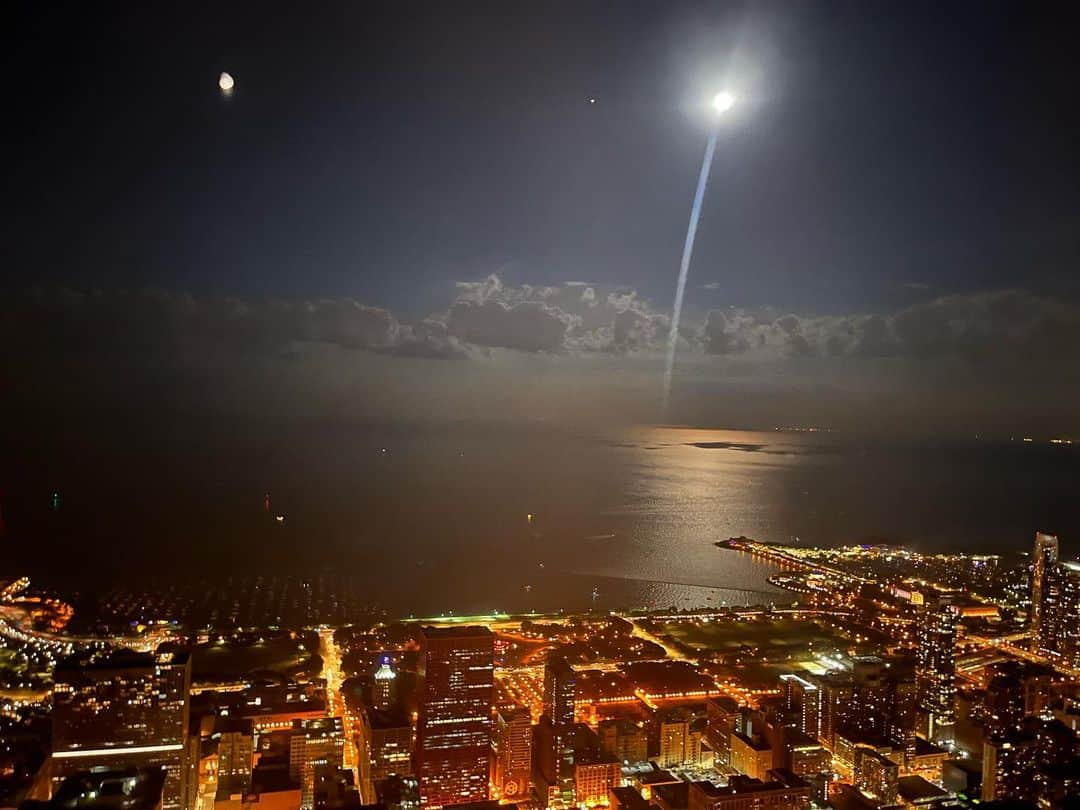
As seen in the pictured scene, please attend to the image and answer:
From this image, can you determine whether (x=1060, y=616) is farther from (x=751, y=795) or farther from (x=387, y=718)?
(x=387, y=718)

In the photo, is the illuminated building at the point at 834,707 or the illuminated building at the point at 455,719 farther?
the illuminated building at the point at 834,707

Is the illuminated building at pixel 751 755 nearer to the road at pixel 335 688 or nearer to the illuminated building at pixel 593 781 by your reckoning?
the illuminated building at pixel 593 781

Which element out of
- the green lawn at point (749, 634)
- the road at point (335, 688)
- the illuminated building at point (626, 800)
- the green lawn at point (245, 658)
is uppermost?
the illuminated building at point (626, 800)

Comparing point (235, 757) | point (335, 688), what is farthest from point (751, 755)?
point (335, 688)

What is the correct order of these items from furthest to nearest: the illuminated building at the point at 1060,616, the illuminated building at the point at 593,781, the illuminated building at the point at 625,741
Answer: the illuminated building at the point at 1060,616 → the illuminated building at the point at 625,741 → the illuminated building at the point at 593,781

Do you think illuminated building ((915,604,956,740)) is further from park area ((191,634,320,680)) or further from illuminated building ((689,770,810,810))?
park area ((191,634,320,680))

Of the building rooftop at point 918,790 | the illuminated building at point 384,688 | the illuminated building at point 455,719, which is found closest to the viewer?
the illuminated building at point 455,719

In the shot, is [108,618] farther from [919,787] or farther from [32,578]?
[919,787]

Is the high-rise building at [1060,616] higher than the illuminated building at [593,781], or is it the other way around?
the high-rise building at [1060,616]

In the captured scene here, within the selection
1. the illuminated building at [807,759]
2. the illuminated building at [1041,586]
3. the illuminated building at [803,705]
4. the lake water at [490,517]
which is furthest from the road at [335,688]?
the illuminated building at [1041,586]
